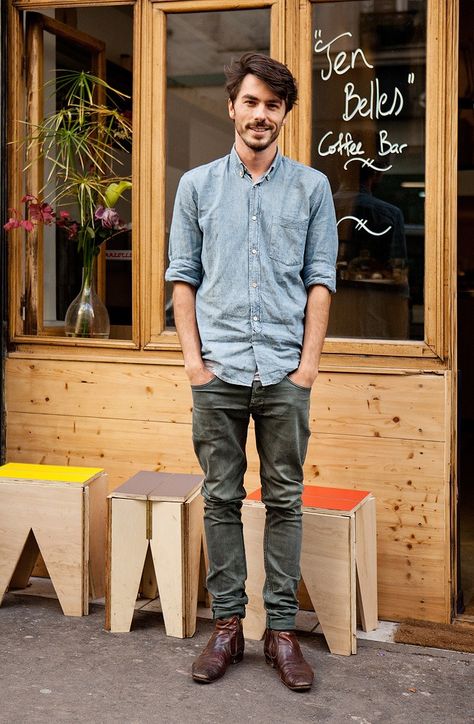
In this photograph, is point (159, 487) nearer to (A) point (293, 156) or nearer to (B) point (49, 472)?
(B) point (49, 472)

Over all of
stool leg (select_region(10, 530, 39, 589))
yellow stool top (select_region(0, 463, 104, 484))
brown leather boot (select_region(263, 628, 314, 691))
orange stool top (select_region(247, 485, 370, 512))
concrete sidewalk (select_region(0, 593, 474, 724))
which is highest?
yellow stool top (select_region(0, 463, 104, 484))

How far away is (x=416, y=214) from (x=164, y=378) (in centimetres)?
125

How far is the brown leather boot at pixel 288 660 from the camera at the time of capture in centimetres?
316

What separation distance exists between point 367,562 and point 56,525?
1226 mm

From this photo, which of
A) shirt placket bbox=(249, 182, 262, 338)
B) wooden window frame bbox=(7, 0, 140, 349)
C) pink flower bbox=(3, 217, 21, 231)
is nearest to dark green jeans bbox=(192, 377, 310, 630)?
shirt placket bbox=(249, 182, 262, 338)

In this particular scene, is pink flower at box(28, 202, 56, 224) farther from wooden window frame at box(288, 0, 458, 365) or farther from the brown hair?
wooden window frame at box(288, 0, 458, 365)

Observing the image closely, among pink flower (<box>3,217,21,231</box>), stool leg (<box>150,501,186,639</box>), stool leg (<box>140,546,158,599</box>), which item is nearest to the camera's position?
stool leg (<box>150,501,186,639</box>)

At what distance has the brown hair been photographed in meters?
3.12

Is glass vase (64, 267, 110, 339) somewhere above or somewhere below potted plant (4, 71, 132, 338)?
below

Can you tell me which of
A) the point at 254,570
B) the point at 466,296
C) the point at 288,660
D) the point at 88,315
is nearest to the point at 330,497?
the point at 254,570

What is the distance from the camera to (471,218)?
9.98 m

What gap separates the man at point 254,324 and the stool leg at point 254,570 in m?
0.23

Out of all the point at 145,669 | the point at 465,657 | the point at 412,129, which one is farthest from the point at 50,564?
the point at 412,129

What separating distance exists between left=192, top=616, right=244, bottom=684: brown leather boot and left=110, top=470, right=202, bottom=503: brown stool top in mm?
514
